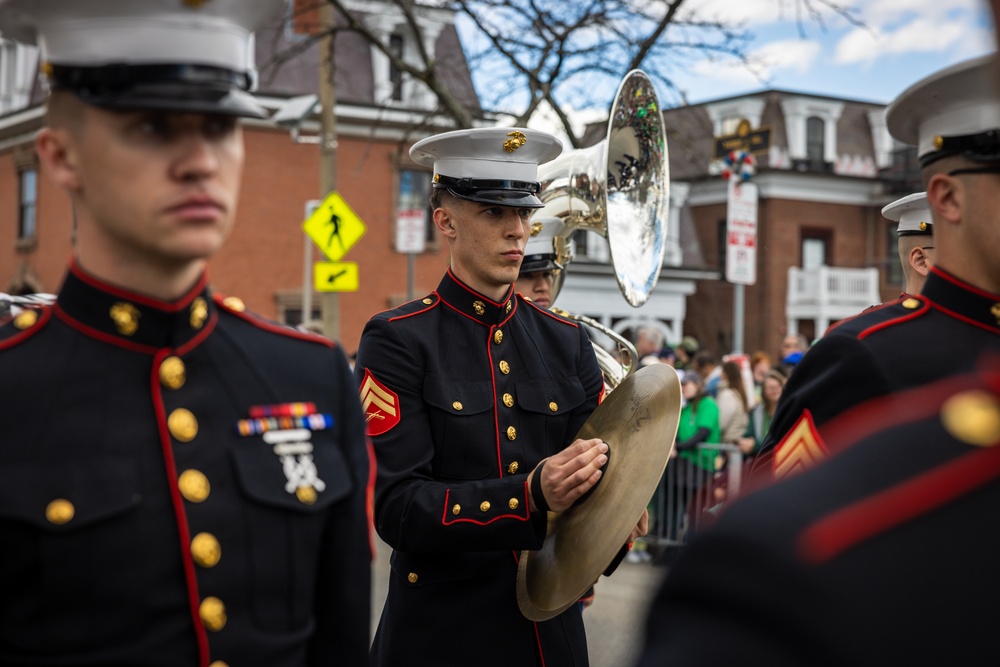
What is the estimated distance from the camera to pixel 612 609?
7785mm

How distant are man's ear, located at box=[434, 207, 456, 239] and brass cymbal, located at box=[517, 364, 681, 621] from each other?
845mm

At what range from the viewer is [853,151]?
115 ft

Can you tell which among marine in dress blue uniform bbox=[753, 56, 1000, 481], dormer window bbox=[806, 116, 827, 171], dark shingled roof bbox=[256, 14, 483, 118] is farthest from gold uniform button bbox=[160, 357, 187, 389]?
dormer window bbox=[806, 116, 827, 171]

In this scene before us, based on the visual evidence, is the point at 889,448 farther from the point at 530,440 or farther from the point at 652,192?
the point at 652,192

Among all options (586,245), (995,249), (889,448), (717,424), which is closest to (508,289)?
(995,249)

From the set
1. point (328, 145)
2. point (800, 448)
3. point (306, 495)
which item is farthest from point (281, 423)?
point (328, 145)

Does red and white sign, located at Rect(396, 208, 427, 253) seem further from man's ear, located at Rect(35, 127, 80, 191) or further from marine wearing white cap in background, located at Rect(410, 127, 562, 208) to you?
man's ear, located at Rect(35, 127, 80, 191)

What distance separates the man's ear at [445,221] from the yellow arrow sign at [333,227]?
8.77m

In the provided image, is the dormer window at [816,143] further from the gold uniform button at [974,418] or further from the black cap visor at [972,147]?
the gold uniform button at [974,418]

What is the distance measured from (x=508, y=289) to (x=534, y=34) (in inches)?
398

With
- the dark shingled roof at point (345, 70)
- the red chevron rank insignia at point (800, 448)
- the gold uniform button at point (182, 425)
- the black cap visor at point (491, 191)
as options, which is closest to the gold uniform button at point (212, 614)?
the gold uniform button at point (182, 425)

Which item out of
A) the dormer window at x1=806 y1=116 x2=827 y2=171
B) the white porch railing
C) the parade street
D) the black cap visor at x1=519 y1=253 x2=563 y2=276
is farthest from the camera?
the dormer window at x1=806 y1=116 x2=827 y2=171

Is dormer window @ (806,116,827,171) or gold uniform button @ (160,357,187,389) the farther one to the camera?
dormer window @ (806,116,827,171)

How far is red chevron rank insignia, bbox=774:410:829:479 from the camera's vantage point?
2.33 meters
